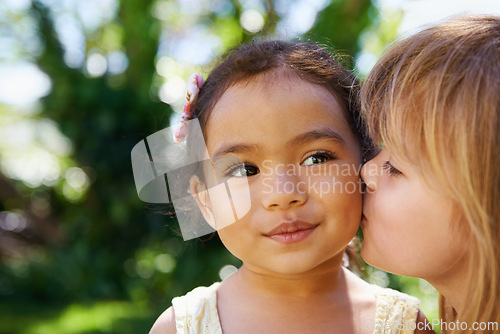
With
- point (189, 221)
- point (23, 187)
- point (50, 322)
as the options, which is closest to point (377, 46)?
point (189, 221)

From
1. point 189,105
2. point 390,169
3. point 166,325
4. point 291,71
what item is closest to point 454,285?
point 390,169

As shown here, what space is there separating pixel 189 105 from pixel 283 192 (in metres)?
0.68

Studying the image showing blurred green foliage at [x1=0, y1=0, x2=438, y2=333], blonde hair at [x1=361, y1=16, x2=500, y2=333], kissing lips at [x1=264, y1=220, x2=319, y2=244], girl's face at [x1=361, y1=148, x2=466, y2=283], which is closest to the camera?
blonde hair at [x1=361, y1=16, x2=500, y2=333]

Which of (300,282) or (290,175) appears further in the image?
(300,282)

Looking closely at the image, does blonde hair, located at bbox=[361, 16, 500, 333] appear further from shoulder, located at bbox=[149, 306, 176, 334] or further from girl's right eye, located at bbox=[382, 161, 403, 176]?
shoulder, located at bbox=[149, 306, 176, 334]

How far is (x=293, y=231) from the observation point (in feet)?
4.73

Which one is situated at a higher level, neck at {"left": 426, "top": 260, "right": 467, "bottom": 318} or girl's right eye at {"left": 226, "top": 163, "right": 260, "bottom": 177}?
girl's right eye at {"left": 226, "top": 163, "right": 260, "bottom": 177}

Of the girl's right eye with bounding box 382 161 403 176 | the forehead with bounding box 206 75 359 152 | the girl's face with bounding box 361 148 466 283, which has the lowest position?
the girl's face with bounding box 361 148 466 283

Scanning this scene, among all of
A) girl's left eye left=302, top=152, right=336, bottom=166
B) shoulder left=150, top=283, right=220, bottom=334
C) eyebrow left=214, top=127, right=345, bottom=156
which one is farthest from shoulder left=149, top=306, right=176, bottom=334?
girl's left eye left=302, top=152, right=336, bottom=166

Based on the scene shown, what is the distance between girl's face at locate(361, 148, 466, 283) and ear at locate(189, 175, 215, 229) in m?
0.59

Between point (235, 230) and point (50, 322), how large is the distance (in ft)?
13.3

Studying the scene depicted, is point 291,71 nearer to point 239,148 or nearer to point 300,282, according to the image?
point 239,148

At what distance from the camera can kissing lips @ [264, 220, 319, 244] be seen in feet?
4.70

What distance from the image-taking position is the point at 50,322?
4.77 m
